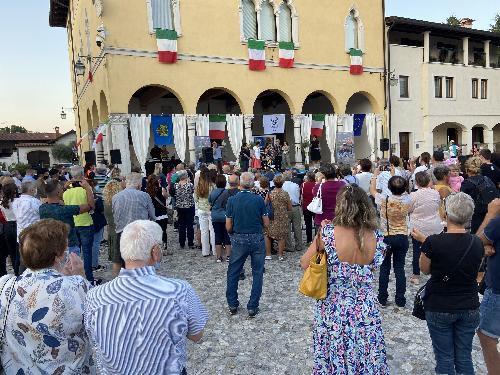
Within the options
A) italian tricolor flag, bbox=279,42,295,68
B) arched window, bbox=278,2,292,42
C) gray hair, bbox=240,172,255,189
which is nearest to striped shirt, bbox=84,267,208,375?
gray hair, bbox=240,172,255,189

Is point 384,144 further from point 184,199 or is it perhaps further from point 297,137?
point 184,199

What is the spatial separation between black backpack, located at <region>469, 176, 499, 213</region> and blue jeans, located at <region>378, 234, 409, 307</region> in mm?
1359

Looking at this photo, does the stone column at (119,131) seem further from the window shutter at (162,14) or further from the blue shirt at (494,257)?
the blue shirt at (494,257)

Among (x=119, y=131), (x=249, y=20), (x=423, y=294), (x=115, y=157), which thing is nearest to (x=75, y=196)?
(x=423, y=294)

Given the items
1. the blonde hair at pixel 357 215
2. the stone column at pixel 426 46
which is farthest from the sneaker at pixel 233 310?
the stone column at pixel 426 46

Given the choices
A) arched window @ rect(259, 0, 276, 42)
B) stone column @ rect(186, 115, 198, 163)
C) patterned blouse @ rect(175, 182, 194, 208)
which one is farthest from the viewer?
arched window @ rect(259, 0, 276, 42)

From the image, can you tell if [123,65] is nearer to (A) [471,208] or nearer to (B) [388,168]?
(B) [388,168]

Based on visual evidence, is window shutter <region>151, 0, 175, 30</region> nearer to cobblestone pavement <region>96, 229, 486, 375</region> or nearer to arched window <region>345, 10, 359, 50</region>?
arched window <region>345, 10, 359, 50</region>

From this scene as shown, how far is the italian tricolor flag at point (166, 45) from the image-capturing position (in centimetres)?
1487

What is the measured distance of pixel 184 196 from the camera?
25.2ft

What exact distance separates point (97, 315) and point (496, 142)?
3319 cm

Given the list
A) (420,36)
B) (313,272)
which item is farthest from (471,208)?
(420,36)

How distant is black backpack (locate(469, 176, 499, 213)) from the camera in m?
4.94

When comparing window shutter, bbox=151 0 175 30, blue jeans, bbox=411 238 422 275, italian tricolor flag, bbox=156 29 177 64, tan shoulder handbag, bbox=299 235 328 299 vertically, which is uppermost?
window shutter, bbox=151 0 175 30
